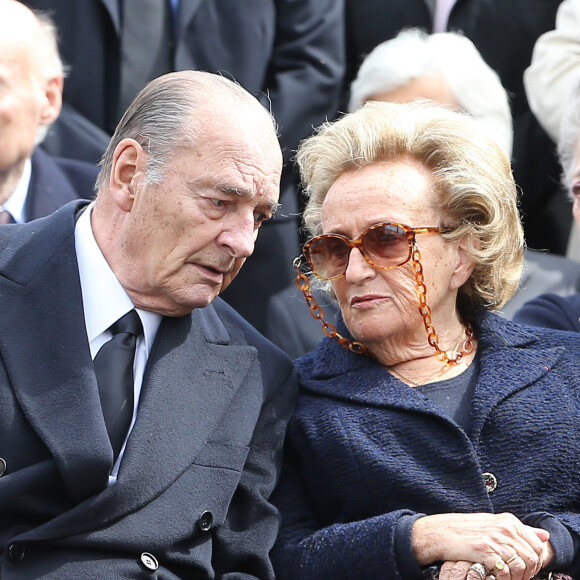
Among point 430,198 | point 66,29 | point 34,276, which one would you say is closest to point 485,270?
point 430,198

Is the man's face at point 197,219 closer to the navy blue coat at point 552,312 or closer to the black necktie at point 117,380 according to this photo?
the black necktie at point 117,380

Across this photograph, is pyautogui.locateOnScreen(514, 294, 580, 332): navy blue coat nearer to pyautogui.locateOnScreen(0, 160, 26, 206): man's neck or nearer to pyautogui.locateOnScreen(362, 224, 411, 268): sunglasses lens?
pyautogui.locateOnScreen(362, 224, 411, 268): sunglasses lens

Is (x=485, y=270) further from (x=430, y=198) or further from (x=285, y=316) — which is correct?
(x=285, y=316)

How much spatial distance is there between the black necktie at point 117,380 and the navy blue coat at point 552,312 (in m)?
1.65

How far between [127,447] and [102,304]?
0.44 meters

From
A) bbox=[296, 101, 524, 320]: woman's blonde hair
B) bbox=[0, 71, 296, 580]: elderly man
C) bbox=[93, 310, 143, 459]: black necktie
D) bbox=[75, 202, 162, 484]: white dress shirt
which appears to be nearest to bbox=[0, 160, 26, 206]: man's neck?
bbox=[0, 71, 296, 580]: elderly man

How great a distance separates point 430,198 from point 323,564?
114 centimetres

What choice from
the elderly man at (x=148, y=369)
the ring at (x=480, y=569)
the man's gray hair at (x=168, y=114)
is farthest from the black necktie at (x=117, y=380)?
the ring at (x=480, y=569)

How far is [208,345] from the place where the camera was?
11.3 feet

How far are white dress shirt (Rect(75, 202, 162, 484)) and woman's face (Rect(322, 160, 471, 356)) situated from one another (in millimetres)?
611

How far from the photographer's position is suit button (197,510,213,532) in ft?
10.3

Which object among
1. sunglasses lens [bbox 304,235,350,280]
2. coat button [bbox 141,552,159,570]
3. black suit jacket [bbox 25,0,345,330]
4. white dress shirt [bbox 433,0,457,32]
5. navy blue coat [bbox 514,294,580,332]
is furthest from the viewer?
white dress shirt [bbox 433,0,457,32]

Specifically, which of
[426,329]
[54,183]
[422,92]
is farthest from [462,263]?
[54,183]

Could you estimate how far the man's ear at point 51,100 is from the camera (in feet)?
15.8
